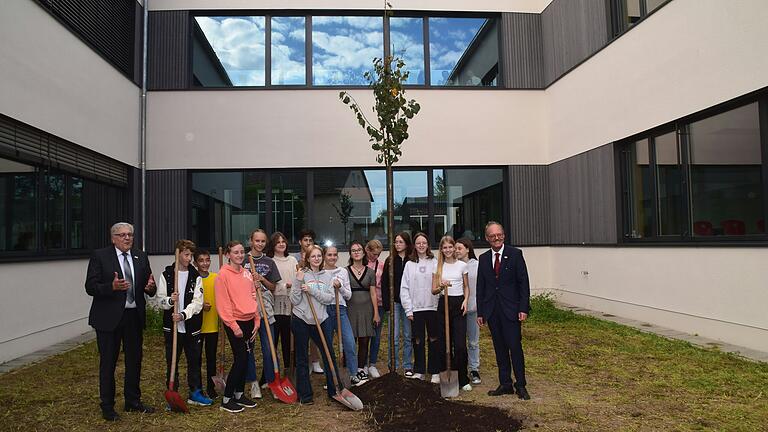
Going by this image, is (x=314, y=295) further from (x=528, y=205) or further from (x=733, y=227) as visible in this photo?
(x=528, y=205)

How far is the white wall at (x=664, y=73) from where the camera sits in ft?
22.2

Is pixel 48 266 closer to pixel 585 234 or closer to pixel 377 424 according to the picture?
pixel 377 424

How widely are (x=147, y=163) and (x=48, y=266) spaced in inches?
144

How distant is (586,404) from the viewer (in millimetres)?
4949

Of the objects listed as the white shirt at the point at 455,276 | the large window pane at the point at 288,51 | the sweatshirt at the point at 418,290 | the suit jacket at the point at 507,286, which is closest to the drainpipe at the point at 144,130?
the large window pane at the point at 288,51

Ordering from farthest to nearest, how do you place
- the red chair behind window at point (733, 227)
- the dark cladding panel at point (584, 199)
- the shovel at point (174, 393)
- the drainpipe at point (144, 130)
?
the drainpipe at point (144, 130)
the dark cladding panel at point (584, 199)
the red chair behind window at point (733, 227)
the shovel at point (174, 393)

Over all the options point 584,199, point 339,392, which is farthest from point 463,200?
point 339,392

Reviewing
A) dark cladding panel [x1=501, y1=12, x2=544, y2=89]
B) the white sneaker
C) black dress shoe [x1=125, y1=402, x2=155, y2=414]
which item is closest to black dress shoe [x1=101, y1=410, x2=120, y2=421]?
black dress shoe [x1=125, y1=402, x2=155, y2=414]

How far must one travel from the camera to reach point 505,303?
208 inches

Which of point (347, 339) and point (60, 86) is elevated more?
point (60, 86)

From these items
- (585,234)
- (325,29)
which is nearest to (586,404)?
(585,234)

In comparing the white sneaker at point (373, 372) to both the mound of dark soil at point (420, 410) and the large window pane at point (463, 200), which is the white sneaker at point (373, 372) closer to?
the mound of dark soil at point (420, 410)

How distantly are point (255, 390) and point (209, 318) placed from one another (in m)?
0.82

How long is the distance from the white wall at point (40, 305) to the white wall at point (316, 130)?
3.33 m
